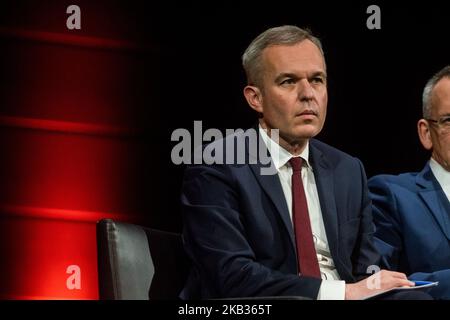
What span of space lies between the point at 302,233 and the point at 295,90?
44 centimetres

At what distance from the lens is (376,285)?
217cm

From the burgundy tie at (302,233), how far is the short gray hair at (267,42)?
0.37m

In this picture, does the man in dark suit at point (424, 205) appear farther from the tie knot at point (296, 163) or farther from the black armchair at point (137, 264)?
the black armchair at point (137, 264)

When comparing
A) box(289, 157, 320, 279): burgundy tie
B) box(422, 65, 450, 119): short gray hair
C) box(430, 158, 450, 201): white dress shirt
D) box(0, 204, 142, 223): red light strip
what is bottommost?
box(289, 157, 320, 279): burgundy tie

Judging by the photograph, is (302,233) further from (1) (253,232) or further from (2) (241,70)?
(2) (241,70)

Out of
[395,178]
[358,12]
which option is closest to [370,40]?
[358,12]

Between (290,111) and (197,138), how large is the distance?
2.18 feet

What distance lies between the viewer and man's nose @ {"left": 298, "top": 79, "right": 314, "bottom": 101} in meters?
2.50

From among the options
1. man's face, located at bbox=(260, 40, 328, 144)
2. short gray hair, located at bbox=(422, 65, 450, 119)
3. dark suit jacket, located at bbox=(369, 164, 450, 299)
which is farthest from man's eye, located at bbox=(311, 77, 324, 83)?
short gray hair, located at bbox=(422, 65, 450, 119)

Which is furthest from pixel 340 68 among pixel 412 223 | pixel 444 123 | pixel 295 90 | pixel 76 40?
pixel 76 40

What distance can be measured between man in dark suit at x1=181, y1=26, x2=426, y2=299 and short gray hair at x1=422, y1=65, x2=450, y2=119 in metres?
0.56

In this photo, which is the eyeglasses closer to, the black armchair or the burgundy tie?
the burgundy tie

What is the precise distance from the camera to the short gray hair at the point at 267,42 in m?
Answer: 2.57

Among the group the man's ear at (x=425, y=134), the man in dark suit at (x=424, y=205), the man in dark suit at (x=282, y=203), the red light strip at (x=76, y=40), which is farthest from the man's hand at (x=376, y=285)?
the red light strip at (x=76, y=40)
